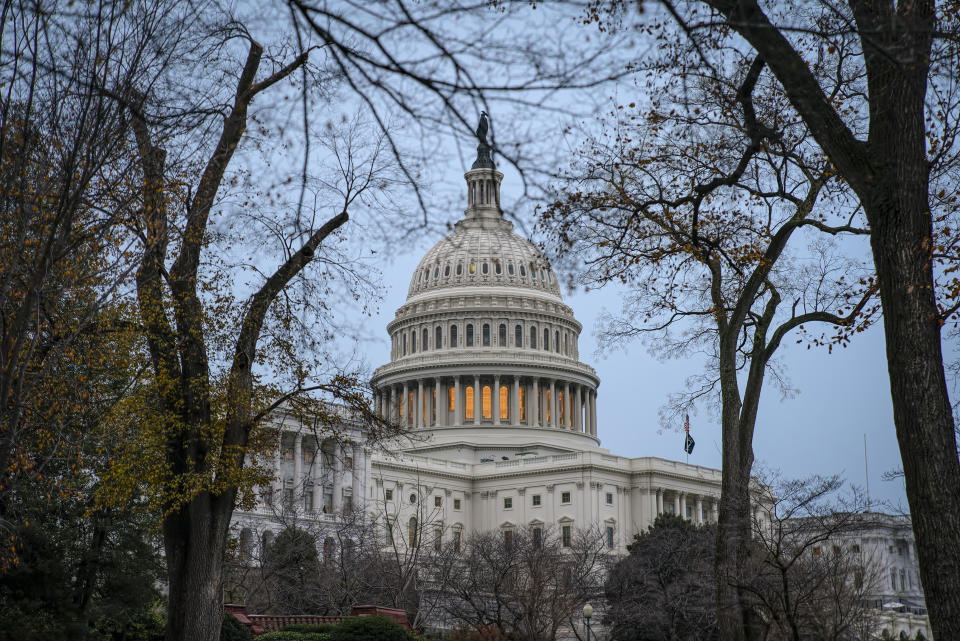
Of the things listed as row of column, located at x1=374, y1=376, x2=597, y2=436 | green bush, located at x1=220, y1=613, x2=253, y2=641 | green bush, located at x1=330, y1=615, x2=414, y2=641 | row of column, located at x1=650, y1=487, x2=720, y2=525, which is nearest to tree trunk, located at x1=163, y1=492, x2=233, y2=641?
green bush, located at x1=330, y1=615, x2=414, y2=641

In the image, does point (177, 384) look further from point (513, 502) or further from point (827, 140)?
point (513, 502)

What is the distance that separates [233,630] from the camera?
105 feet

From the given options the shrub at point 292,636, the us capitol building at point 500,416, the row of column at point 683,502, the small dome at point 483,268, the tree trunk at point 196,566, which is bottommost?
the shrub at point 292,636

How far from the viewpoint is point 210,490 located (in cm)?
1980

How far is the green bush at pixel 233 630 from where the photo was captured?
31.5 metres

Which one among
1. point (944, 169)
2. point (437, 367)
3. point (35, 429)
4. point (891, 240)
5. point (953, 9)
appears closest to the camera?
point (891, 240)

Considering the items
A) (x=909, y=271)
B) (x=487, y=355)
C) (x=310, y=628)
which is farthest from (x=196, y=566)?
(x=487, y=355)

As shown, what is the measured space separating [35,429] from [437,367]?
116588 millimetres

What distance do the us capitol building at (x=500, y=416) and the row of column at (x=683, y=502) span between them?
0.64ft

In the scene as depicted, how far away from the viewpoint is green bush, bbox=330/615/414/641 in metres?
29.8

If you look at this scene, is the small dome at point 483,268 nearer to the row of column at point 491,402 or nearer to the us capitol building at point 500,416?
the us capitol building at point 500,416

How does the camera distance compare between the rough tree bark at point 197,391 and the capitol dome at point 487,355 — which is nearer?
the rough tree bark at point 197,391

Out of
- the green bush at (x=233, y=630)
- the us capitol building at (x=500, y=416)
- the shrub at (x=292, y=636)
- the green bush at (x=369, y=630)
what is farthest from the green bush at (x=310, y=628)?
the us capitol building at (x=500, y=416)

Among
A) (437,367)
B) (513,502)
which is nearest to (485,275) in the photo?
(437,367)
